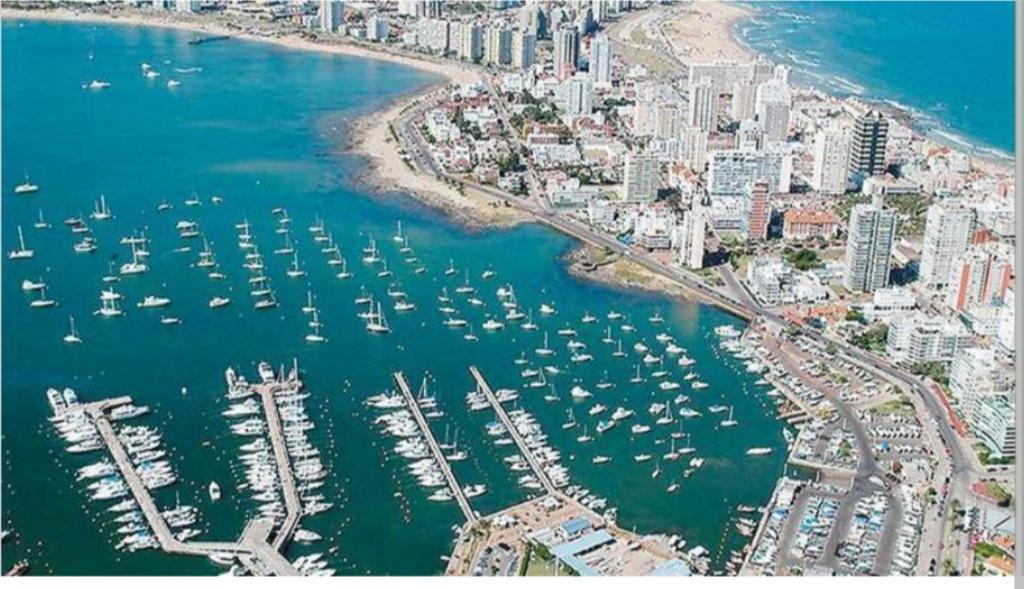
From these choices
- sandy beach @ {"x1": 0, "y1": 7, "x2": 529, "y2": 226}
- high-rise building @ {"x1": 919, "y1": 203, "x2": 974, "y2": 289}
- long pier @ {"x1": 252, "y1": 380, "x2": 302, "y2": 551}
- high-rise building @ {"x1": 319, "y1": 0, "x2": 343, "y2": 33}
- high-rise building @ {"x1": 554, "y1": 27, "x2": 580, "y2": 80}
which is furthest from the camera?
high-rise building @ {"x1": 319, "y1": 0, "x2": 343, "y2": 33}

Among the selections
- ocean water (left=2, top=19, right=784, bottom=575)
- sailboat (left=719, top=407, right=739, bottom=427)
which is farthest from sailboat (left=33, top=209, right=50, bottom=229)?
sailboat (left=719, top=407, right=739, bottom=427)

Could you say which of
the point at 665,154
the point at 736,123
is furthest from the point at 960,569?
the point at 736,123

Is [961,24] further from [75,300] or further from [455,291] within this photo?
[75,300]

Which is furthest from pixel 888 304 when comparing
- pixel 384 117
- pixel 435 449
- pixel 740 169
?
pixel 384 117

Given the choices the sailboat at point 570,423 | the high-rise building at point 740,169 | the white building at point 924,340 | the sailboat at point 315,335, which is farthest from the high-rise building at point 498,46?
the sailboat at point 570,423

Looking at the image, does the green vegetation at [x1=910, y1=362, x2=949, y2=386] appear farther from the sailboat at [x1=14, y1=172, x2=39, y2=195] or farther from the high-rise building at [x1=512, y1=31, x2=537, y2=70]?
the high-rise building at [x1=512, y1=31, x2=537, y2=70]

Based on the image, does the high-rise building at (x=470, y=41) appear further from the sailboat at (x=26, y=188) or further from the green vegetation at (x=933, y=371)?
the green vegetation at (x=933, y=371)
